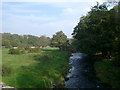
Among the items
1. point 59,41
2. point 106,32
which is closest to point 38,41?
point 59,41

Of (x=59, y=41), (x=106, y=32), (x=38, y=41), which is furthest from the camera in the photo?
(x=38, y=41)

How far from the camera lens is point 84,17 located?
2648 inches

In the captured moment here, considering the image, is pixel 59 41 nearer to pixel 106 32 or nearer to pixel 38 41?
pixel 38 41

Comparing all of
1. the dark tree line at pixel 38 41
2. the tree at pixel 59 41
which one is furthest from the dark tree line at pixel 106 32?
the tree at pixel 59 41

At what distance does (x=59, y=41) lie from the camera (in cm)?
9862

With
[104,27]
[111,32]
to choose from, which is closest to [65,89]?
[111,32]

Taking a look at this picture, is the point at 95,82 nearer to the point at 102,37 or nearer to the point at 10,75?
the point at 102,37

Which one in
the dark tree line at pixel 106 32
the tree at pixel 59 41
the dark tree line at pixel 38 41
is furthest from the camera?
the tree at pixel 59 41

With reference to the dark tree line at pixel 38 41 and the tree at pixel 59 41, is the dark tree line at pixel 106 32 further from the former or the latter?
the tree at pixel 59 41

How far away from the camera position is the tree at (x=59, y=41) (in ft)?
306

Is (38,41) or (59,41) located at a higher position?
(38,41)

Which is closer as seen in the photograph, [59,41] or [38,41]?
[59,41]

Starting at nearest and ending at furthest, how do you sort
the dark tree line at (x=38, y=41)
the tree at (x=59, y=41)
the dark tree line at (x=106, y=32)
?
the dark tree line at (x=106, y=32) → the dark tree line at (x=38, y=41) → the tree at (x=59, y=41)

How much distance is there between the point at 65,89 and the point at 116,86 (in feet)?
24.1
